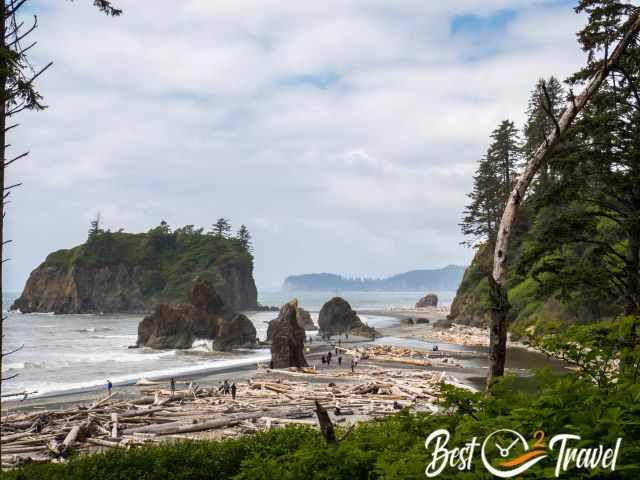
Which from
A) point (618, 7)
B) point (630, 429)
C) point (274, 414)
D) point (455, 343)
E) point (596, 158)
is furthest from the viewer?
point (455, 343)

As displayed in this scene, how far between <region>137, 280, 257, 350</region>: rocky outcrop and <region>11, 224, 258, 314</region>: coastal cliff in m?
71.3

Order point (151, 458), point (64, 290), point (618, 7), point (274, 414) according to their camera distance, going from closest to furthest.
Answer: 1. point (151, 458)
2. point (618, 7)
3. point (274, 414)
4. point (64, 290)

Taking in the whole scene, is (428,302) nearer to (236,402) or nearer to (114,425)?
(236,402)

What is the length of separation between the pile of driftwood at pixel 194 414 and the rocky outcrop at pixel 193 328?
30.4m

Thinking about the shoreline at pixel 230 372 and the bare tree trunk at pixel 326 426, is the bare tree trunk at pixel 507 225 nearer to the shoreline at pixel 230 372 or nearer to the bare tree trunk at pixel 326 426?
the bare tree trunk at pixel 326 426

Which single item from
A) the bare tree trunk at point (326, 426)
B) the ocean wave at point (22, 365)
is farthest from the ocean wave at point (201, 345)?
the bare tree trunk at point (326, 426)

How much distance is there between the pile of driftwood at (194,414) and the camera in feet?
66.8

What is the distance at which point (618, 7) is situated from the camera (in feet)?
55.1

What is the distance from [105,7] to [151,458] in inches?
468

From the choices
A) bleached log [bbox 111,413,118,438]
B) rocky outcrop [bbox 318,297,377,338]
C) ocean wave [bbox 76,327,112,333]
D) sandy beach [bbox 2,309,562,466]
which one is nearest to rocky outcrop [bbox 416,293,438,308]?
rocky outcrop [bbox 318,297,377,338]

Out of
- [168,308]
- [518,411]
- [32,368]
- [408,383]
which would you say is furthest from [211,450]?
[168,308]

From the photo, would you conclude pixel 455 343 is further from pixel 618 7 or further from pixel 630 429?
pixel 630 429

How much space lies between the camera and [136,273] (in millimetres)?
169625

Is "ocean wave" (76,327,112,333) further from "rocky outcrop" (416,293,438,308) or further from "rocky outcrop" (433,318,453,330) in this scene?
"rocky outcrop" (416,293,438,308)
